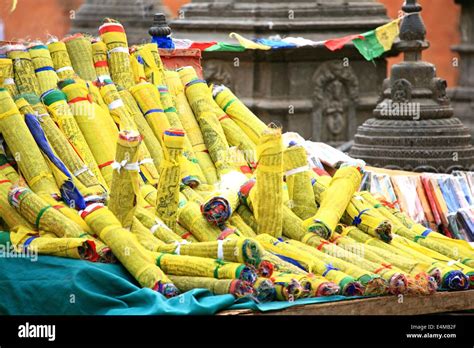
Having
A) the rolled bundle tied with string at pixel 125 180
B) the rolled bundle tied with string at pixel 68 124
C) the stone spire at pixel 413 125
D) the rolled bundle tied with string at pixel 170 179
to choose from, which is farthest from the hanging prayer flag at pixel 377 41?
the rolled bundle tied with string at pixel 125 180

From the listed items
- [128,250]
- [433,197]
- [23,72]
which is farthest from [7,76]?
[433,197]

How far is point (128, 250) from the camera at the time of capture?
589 cm

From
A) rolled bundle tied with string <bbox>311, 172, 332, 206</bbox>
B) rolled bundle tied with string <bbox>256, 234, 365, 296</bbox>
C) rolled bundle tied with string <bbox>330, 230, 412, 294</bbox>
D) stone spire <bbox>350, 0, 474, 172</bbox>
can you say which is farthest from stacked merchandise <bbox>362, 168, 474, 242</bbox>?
stone spire <bbox>350, 0, 474, 172</bbox>

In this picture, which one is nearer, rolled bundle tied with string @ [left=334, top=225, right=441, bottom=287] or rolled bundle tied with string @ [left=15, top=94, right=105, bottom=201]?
rolled bundle tied with string @ [left=334, top=225, right=441, bottom=287]

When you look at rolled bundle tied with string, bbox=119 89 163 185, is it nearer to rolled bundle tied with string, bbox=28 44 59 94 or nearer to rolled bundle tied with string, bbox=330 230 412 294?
rolled bundle tied with string, bbox=28 44 59 94

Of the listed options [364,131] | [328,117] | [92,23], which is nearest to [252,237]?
[364,131]

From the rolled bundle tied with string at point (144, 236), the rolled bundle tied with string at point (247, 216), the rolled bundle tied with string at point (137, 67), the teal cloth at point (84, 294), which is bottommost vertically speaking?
the teal cloth at point (84, 294)

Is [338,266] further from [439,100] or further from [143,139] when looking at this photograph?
[439,100]

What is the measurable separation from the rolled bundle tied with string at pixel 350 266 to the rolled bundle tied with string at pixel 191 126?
828 millimetres

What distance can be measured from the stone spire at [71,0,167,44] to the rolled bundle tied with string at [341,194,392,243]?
12.4m

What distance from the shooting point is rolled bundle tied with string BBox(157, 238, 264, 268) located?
229 inches

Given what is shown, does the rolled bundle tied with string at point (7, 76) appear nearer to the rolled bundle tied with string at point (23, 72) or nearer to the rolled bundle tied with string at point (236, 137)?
the rolled bundle tied with string at point (23, 72)

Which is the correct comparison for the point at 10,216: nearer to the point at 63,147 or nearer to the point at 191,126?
the point at 63,147

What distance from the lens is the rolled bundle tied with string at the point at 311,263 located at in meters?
5.84
